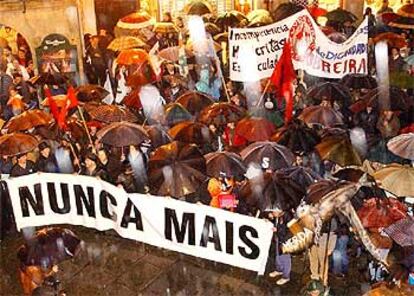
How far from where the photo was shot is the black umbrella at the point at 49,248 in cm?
833

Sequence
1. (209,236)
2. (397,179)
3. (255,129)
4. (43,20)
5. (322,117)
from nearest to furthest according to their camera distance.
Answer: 1. (397,179)
2. (209,236)
3. (255,129)
4. (322,117)
5. (43,20)

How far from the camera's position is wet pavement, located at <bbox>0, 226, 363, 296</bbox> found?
9.70 meters

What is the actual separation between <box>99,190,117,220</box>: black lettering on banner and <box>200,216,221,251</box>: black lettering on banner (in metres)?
1.46

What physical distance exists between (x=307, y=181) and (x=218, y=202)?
Answer: 143cm

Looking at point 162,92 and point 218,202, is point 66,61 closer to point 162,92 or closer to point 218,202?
point 162,92

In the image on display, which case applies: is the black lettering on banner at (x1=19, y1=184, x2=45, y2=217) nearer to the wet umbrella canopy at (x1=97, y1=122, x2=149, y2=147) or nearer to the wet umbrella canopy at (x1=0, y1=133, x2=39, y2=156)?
the wet umbrella canopy at (x1=0, y1=133, x2=39, y2=156)

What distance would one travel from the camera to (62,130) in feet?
38.1

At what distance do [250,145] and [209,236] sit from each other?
170 cm

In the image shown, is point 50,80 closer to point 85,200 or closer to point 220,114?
point 220,114

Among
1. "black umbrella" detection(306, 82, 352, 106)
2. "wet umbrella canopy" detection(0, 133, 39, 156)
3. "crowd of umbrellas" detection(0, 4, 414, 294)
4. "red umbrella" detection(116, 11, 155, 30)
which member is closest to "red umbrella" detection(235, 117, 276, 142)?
"crowd of umbrellas" detection(0, 4, 414, 294)

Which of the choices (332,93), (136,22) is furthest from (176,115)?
(136,22)

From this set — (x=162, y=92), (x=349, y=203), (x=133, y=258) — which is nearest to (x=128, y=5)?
(x=162, y=92)

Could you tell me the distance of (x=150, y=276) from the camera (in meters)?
10.1

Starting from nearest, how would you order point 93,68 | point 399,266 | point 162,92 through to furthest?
1. point 399,266
2. point 162,92
3. point 93,68
